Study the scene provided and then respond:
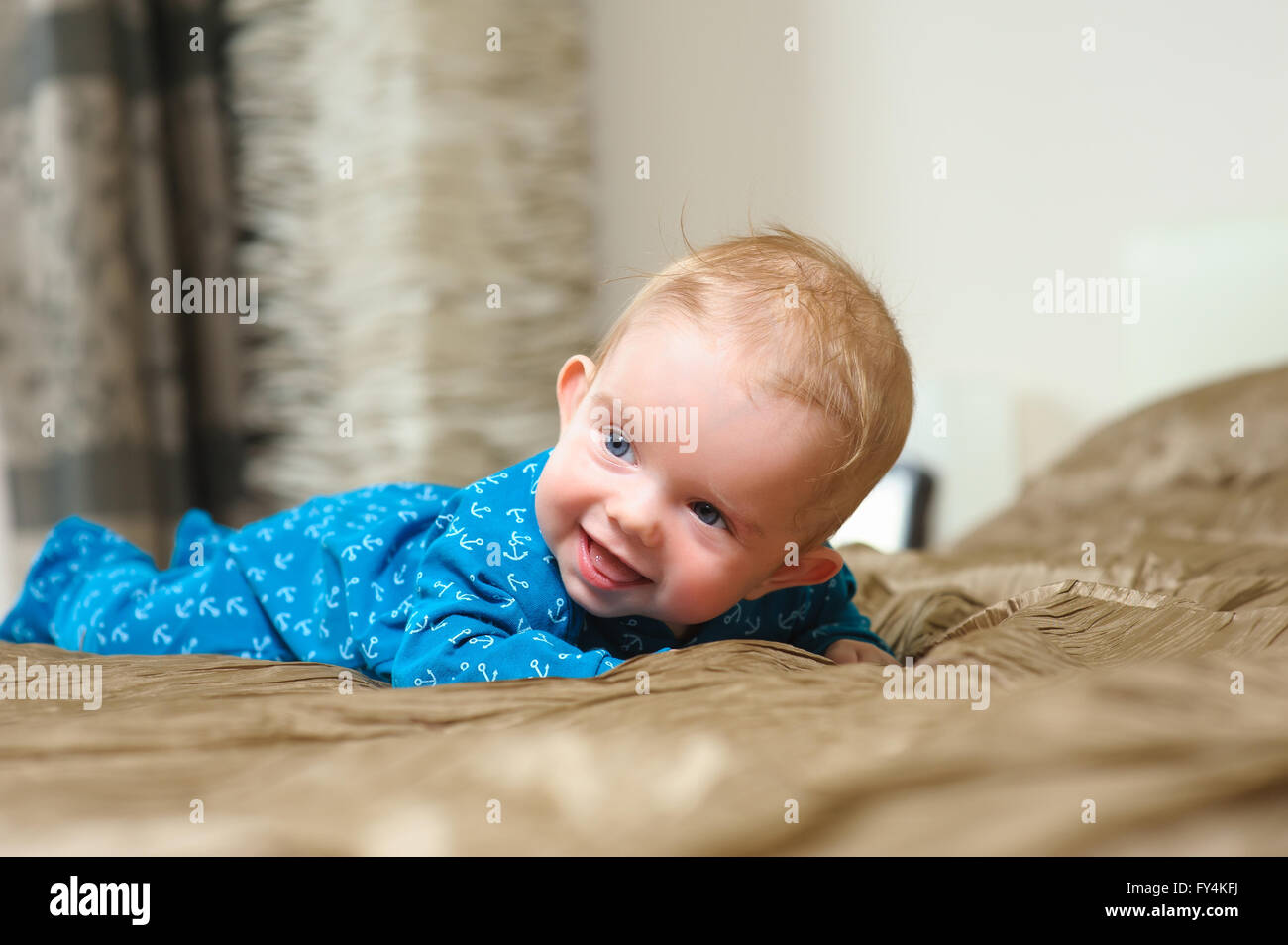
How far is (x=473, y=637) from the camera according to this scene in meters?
0.83

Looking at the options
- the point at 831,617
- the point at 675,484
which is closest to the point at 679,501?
the point at 675,484

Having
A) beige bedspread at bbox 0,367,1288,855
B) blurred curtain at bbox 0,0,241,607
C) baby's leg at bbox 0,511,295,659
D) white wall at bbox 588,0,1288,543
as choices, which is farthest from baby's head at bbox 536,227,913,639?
blurred curtain at bbox 0,0,241,607

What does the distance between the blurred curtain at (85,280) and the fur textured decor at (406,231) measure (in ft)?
0.75

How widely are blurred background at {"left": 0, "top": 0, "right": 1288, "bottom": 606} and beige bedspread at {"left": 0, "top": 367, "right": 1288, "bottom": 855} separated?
1.63 meters

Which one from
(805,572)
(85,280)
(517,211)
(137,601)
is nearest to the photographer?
(805,572)

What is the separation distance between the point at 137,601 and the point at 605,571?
1.93ft

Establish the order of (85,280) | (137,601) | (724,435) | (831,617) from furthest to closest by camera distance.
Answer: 1. (85,280)
2. (137,601)
3. (831,617)
4. (724,435)

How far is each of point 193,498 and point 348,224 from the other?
0.74 meters

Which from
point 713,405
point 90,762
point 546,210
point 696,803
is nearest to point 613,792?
point 696,803

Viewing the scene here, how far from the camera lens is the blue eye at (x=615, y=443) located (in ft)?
2.79

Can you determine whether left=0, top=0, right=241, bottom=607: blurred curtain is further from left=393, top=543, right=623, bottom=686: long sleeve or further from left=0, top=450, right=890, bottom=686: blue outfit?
left=393, top=543, right=623, bottom=686: long sleeve

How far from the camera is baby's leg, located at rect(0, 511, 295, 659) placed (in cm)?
112

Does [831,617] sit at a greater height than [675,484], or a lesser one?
lesser

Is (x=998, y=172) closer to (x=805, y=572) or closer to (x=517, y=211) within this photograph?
(x=517, y=211)
